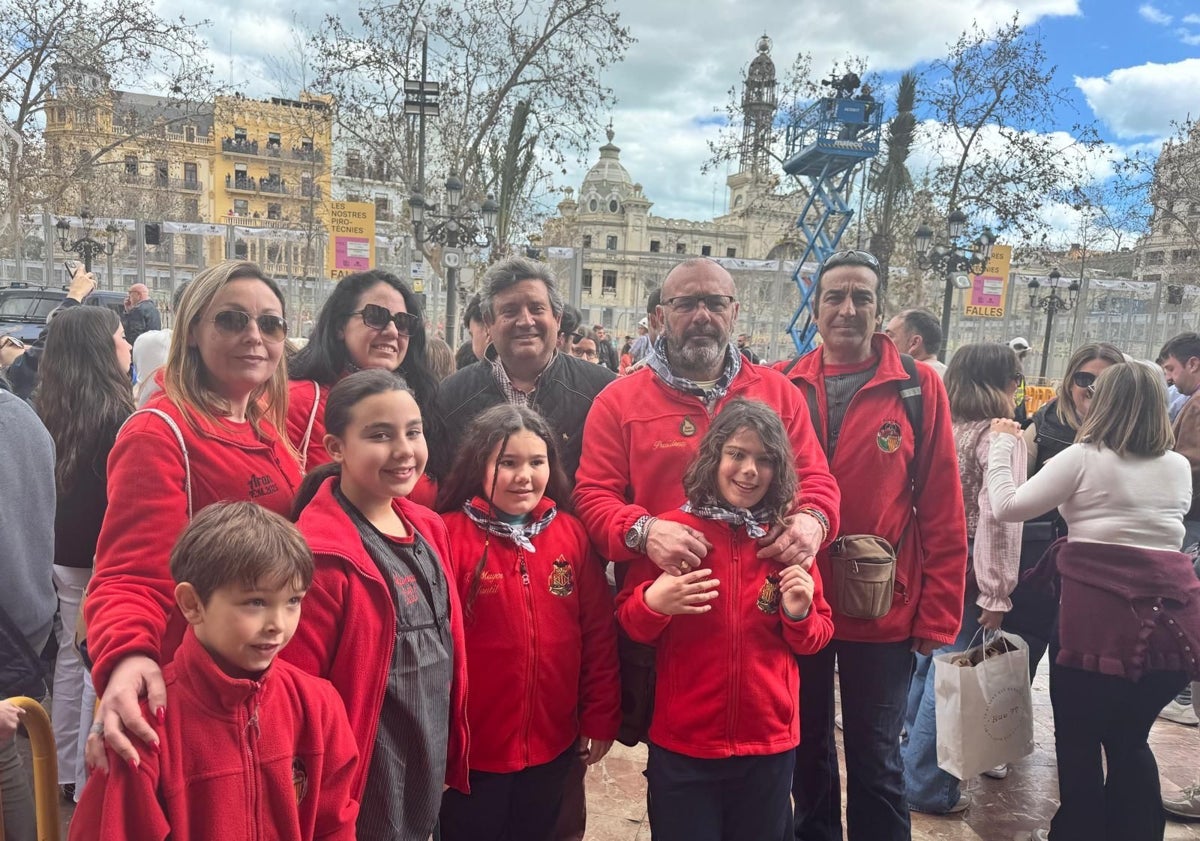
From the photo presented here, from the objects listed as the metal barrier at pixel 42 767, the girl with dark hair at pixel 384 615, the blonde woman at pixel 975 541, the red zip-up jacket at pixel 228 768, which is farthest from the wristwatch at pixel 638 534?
the blonde woman at pixel 975 541

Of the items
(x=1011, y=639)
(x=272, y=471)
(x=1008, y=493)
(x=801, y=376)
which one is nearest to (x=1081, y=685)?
(x=1011, y=639)

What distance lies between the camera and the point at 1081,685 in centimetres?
274

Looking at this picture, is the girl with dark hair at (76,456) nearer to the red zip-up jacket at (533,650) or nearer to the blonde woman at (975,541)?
the red zip-up jacket at (533,650)

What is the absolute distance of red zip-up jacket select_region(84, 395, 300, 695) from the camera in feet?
5.11

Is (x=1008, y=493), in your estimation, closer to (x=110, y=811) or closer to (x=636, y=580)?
(x=636, y=580)

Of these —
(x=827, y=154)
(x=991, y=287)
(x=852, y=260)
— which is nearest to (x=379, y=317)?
(x=852, y=260)

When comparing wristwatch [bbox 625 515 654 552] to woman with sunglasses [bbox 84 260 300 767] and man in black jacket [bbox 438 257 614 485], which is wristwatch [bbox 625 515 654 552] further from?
woman with sunglasses [bbox 84 260 300 767]

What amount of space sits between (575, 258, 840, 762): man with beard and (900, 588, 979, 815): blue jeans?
1639 mm

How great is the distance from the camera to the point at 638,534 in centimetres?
214

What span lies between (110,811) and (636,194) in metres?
67.9

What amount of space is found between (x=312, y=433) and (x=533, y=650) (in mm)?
1052

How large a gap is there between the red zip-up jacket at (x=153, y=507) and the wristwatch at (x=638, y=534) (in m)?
1.00

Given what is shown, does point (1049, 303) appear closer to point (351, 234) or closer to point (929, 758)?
point (351, 234)

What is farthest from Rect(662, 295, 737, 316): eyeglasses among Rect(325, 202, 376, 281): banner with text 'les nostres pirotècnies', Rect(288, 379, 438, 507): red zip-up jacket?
Rect(325, 202, 376, 281): banner with text 'les nostres pirotècnies'
